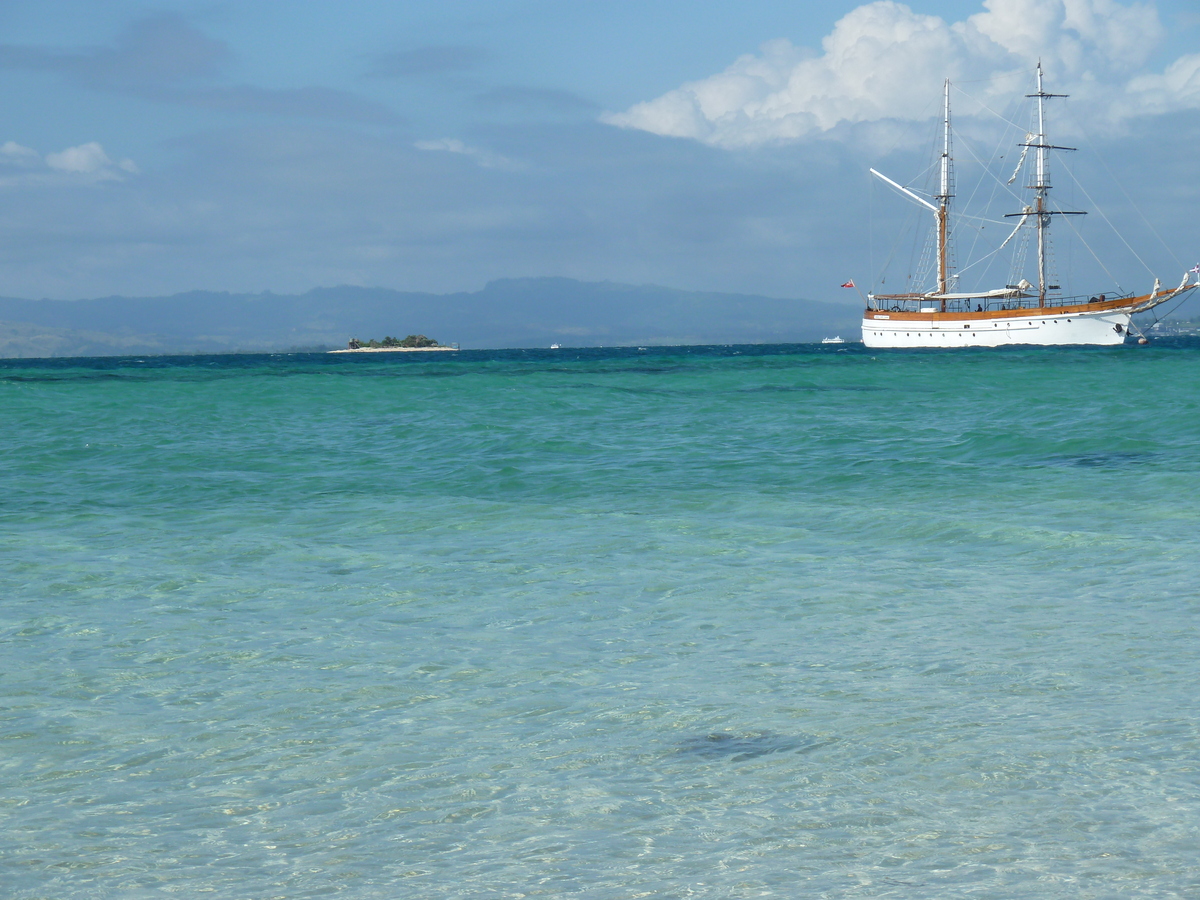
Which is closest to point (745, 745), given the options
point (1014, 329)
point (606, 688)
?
point (606, 688)

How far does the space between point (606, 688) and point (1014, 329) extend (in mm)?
115755

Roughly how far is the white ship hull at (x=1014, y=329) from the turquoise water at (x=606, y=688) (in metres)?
103

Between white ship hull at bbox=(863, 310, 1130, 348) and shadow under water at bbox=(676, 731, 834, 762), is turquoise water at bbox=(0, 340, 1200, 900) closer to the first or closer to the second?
shadow under water at bbox=(676, 731, 834, 762)

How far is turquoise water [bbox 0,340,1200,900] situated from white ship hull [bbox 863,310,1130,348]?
103m

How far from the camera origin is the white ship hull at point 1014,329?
110438mm

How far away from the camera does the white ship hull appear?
362 feet

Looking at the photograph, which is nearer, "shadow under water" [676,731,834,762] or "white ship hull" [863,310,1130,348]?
"shadow under water" [676,731,834,762]

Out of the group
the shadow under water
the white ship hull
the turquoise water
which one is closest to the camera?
Result: the turquoise water

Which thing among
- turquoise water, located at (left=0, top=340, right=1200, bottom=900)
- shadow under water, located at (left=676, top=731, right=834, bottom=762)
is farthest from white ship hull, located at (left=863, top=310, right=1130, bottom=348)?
shadow under water, located at (left=676, top=731, right=834, bottom=762)

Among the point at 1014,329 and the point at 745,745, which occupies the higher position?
the point at 1014,329

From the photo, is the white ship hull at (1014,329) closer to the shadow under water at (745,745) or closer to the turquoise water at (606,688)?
the turquoise water at (606,688)

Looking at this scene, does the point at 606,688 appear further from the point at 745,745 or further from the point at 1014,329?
the point at 1014,329

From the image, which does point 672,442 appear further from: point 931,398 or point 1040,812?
point 1040,812

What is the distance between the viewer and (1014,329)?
114 metres
